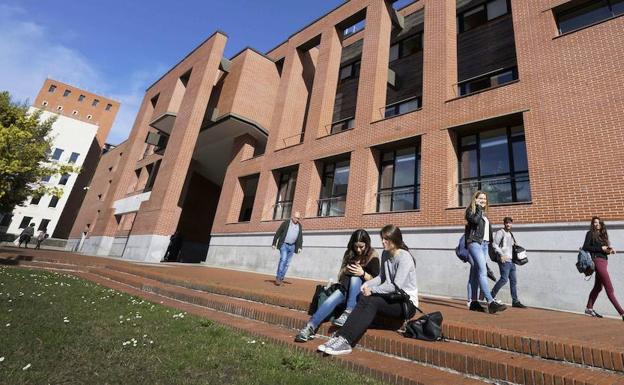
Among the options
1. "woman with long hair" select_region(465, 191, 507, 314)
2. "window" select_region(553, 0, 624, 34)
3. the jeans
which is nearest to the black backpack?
"woman with long hair" select_region(465, 191, 507, 314)

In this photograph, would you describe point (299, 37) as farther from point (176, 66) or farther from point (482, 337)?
point (482, 337)

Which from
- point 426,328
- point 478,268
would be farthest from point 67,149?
point 426,328

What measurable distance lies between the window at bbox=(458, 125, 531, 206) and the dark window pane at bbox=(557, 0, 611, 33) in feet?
12.4

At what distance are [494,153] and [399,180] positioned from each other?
3295 millimetres

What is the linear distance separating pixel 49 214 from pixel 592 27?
56638 millimetres

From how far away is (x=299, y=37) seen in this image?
18.5m

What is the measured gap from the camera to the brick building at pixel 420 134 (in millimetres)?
7949

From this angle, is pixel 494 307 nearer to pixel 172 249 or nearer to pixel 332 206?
pixel 332 206

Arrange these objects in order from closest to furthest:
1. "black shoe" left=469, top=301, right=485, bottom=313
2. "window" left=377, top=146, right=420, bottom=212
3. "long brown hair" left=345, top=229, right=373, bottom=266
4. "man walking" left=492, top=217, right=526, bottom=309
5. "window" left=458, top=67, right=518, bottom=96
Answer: "long brown hair" left=345, top=229, right=373, bottom=266
"black shoe" left=469, top=301, right=485, bottom=313
"man walking" left=492, top=217, right=526, bottom=309
"window" left=377, top=146, right=420, bottom=212
"window" left=458, top=67, right=518, bottom=96

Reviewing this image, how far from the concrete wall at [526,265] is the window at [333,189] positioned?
1.58 m

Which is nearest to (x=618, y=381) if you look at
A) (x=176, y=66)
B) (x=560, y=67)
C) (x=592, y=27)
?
(x=560, y=67)

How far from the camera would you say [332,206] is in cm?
1399

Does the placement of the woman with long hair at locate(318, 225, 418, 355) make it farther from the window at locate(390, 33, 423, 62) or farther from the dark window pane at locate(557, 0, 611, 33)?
the window at locate(390, 33, 423, 62)

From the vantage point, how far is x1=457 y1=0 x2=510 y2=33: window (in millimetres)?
13742
